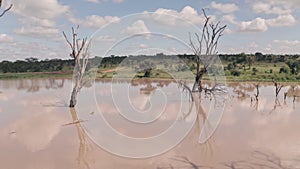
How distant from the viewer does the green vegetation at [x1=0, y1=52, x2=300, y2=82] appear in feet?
86.8

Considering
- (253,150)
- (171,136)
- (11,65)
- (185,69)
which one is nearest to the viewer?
(253,150)

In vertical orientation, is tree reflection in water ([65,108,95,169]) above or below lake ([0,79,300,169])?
below

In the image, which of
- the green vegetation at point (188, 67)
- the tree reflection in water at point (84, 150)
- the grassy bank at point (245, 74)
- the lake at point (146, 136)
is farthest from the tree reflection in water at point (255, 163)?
the grassy bank at point (245, 74)

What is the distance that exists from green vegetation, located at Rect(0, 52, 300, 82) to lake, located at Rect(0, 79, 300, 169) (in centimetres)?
614

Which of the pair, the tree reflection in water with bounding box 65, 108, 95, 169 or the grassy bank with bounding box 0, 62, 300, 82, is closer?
the tree reflection in water with bounding box 65, 108, 95, 169

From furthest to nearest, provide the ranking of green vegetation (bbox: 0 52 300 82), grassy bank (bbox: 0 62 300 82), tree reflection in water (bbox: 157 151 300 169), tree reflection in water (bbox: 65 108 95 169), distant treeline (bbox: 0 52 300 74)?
distant treeline (bbox: 0 52 300 74) → grassy bank (bbox: 0 62 300 82) → green vegetation (bbox: 0 52 300 82) → tree reflection in water (bbox: 65 108 95 169) → tree reflection in water (bbox: 157 151 300 169)

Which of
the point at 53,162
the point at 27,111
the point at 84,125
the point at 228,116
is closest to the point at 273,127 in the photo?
the point at 228,116

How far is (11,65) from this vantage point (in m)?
40.3

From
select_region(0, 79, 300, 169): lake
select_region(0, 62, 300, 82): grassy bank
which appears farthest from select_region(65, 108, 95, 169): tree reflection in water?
select_region(0, 62, 300, 82): grassy bank

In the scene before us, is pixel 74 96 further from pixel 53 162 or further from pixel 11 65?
pixel 11 65

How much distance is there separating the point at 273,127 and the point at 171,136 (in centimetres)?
358

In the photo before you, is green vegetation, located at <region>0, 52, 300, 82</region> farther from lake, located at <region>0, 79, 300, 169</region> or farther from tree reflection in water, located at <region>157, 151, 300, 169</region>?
tree reflection in water, located at <region>157, 151, 300, 169</region>

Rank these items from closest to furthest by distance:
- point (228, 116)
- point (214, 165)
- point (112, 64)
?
point (214, 165) < point (228, 116) < point (112, 64)

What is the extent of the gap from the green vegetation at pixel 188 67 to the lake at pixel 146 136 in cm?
614
